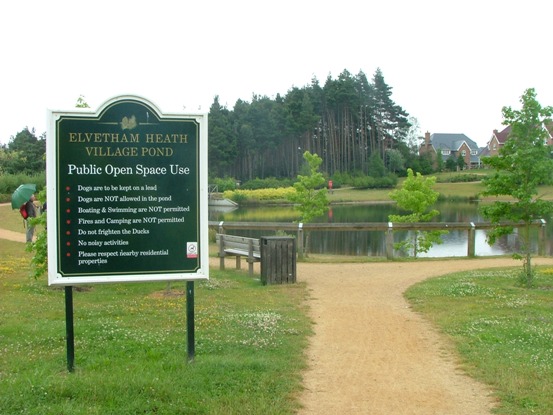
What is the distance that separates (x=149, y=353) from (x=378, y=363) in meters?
2.48

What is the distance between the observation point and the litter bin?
14000 millimetres

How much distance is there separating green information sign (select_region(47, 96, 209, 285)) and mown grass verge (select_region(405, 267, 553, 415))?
313cm

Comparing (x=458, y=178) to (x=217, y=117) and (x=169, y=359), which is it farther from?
(x=169, y=359)

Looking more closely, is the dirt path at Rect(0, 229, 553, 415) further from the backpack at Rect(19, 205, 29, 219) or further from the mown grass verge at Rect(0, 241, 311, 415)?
the backpack at Rect(19, 205, 29, 219)

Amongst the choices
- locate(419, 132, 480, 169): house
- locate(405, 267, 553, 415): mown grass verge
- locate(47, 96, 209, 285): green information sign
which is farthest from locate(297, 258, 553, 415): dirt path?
locate(419, 132, 480, 169): house

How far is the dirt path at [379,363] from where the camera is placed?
5.92 m

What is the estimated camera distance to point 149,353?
22.7 feet

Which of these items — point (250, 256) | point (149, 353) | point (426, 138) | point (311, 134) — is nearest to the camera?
point (149, 353)

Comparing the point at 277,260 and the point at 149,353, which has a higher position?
the point at 277,260

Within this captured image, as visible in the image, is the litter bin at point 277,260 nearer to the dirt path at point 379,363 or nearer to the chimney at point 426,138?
the dirt path at point 379,363

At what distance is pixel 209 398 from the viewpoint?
5598 mm

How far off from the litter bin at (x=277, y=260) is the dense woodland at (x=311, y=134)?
182 feet

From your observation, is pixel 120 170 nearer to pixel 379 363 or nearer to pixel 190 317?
pixel 190 317

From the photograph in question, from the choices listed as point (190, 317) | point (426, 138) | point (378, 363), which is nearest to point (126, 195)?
point (190, 317)
